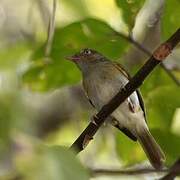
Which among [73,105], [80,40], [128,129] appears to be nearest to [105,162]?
[73,105]

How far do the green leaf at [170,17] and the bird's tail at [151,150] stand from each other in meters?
0.59

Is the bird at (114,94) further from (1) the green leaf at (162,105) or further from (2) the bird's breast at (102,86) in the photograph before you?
(1) the green leaf at (162,105)

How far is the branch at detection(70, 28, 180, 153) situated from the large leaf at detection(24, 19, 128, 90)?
63cm

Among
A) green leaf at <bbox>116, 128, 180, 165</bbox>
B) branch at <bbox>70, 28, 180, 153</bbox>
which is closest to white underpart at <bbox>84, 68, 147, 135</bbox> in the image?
green leaf at <bbox>116, 128, 180, 165</bbox>

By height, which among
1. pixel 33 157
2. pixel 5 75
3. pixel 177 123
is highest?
pixel 33 157

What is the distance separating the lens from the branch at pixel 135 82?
4.73ft

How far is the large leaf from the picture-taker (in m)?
2.30

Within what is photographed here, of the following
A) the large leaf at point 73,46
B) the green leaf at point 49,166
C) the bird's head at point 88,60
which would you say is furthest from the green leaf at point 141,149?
the green leaf at point 49,166

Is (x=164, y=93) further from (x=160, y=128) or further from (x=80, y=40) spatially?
(x=80, y=40)

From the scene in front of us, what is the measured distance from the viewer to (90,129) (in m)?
1.77

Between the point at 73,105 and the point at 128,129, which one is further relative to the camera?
the point at 73,105

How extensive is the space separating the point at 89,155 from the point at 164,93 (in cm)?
Answer: 210

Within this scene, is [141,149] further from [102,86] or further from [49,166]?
[49,166]

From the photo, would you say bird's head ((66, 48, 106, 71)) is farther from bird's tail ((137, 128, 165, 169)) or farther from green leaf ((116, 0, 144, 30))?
green leaf ((116, 0, 144, 30))
